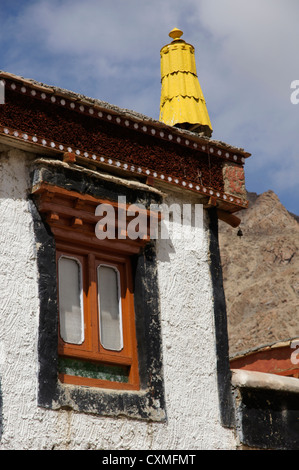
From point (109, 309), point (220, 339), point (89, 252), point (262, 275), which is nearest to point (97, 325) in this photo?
point (109, 309)

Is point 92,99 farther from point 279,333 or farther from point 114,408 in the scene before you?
point 279,333

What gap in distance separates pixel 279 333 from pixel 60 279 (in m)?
23.2

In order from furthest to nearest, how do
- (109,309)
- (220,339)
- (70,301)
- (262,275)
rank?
(262,275), (220,339), (109,309), (70,301)

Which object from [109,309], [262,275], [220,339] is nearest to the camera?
[109,309]

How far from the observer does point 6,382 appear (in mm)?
5992

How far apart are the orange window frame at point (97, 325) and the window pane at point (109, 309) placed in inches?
1.6

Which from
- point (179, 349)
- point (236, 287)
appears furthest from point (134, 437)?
point (236, 287)

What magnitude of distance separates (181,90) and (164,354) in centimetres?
313

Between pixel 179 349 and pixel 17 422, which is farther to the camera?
pixel 179 349

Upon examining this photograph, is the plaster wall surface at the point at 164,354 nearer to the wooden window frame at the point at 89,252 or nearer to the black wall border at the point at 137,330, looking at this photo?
the black wall border at the point at 137,330

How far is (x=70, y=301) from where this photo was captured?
6707 millimetres

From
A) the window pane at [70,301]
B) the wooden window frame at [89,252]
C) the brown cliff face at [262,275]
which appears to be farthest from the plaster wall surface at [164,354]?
the brown cliff face at [262,275]

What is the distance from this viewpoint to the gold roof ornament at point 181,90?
8586 mm

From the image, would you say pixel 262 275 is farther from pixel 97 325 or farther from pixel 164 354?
pixel 97 325
